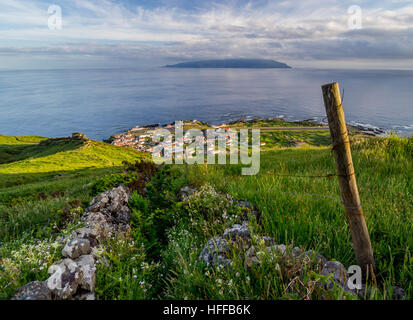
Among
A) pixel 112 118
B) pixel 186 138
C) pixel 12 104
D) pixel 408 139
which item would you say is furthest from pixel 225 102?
pixel 12 104

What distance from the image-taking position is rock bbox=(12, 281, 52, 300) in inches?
106

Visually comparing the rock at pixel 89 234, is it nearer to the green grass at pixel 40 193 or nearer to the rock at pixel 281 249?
the green grass at pixel 40 193

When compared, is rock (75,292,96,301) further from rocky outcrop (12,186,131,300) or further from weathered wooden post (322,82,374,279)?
weathered wooden post (322,82,374,279)

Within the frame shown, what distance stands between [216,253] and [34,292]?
2.46 metres

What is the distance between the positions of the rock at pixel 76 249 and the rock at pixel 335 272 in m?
3.78

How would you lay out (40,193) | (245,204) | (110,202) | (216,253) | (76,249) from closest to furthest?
(216,253), (76,249), (245,204), (110,202), (40,193)

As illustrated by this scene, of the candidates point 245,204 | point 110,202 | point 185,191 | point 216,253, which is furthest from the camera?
point 185,191

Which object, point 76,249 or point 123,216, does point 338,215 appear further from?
point 123,216

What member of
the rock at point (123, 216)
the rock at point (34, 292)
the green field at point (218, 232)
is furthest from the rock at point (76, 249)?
the rock at point (123, 216)

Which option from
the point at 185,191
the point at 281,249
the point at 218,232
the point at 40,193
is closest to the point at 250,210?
the point at 218,232

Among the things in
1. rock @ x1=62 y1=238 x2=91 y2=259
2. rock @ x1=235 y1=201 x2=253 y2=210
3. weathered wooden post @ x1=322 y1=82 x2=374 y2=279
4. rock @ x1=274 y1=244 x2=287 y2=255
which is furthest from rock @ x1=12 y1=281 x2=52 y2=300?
weathered wooden post @ x1=322 y1=82 x2=374 y2=279

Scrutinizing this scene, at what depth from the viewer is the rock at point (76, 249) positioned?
361 cm

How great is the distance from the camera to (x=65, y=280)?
2.91 m
